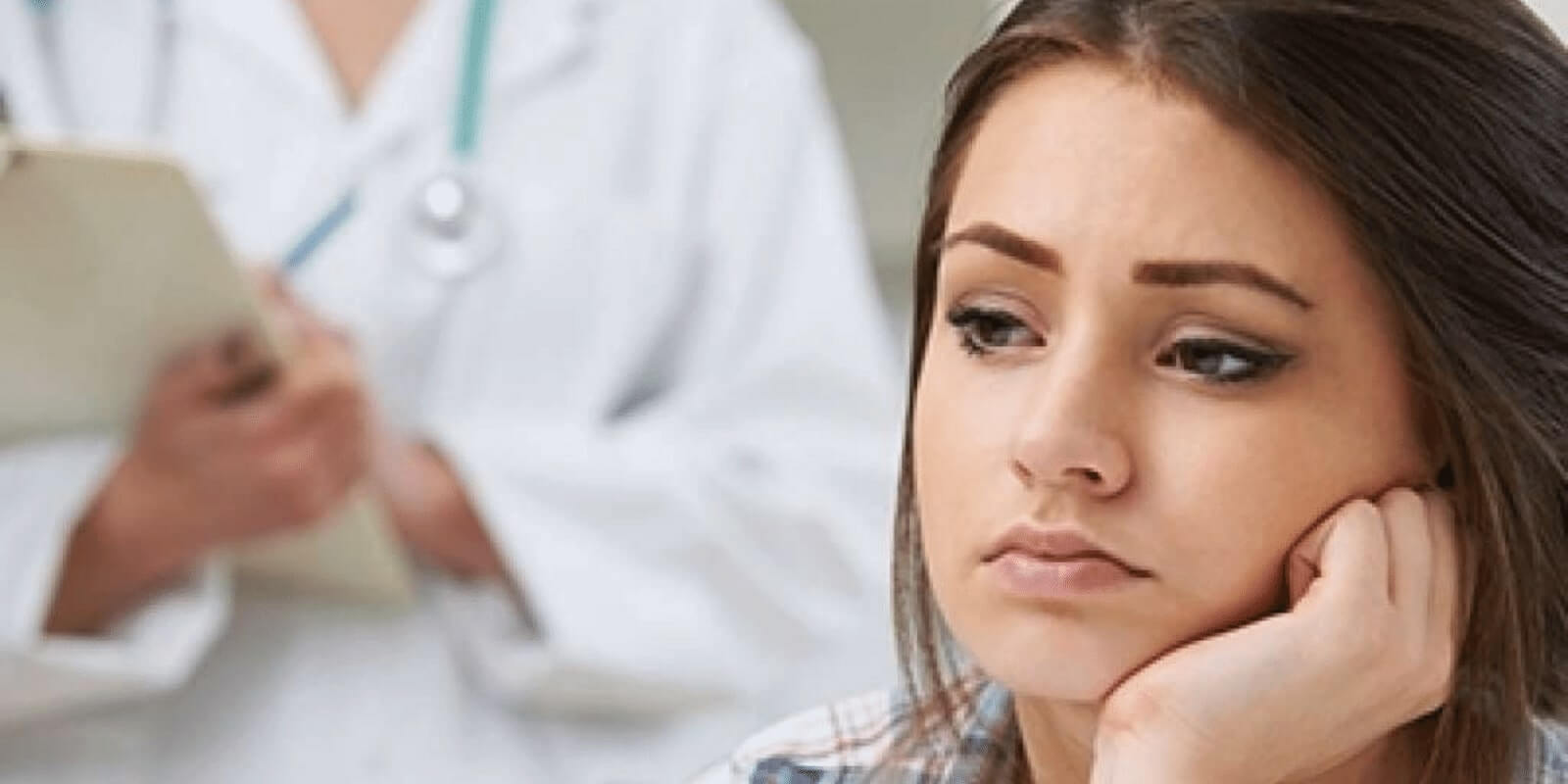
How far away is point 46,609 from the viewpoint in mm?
1271

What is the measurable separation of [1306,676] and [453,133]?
0.72m

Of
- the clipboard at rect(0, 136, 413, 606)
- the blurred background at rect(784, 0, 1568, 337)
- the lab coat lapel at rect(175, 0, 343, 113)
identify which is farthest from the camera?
the blurred background at rect(784, 0, 1568, 337)

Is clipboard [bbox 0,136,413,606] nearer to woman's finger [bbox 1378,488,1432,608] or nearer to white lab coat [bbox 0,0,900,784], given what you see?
white lab coat [bbox 0,0,900,784]

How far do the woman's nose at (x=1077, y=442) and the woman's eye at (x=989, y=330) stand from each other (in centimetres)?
3

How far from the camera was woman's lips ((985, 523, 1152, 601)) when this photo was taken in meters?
0.68

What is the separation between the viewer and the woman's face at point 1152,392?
68 cm

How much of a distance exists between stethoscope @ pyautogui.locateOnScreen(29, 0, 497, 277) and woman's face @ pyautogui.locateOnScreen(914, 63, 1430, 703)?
64cm

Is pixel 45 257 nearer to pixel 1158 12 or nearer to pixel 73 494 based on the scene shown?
pixel 73 494

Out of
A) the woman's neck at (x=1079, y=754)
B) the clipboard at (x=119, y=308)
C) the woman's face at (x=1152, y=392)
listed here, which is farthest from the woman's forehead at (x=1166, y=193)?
the clipboard at (x=119, y=308)

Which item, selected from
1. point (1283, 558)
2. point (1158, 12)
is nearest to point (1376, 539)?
point (1283, 558)

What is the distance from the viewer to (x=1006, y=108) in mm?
731

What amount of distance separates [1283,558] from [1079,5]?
155 mm

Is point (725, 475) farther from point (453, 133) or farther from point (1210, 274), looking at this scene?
point (1210, 274)

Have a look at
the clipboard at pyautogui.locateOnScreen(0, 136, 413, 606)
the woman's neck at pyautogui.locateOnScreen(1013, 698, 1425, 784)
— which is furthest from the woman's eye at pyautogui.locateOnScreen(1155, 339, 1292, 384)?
the clipboard at pyautogui.locateOnScreen(0, 136, 413, 606)
